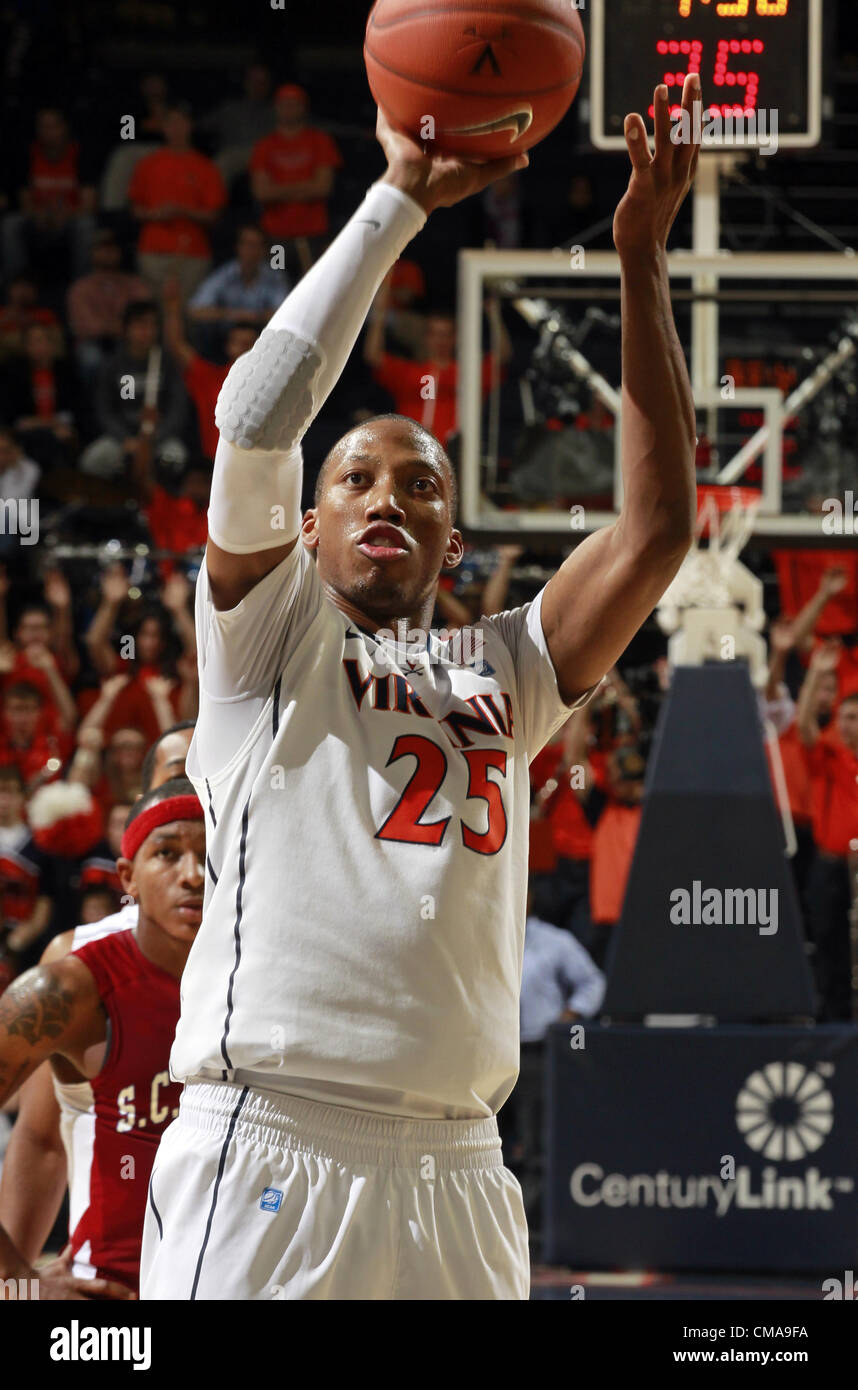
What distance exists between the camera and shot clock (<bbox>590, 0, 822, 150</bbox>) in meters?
6.52

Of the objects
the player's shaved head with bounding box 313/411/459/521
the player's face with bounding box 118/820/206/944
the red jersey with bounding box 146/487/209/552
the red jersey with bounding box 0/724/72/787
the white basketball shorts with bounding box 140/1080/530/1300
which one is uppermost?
the red jersey with bounding box 146/487/209/552

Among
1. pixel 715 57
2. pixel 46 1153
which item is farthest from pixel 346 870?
pixel 715 57

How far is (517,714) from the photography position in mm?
2576

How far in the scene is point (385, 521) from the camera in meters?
2.58

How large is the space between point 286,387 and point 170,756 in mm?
1864

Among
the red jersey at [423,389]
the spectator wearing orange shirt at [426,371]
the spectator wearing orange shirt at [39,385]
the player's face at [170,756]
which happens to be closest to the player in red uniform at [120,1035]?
the player's face at [170,756]

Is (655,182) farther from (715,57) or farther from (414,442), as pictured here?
(715,57)

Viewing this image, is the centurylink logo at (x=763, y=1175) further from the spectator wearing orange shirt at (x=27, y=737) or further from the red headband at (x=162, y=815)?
the spectator wearing orange shirt at (x=27, y=737)

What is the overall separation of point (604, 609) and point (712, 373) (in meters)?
4.70

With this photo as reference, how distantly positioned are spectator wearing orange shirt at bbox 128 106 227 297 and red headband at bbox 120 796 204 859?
7097mm

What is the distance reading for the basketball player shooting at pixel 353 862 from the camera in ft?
7.43

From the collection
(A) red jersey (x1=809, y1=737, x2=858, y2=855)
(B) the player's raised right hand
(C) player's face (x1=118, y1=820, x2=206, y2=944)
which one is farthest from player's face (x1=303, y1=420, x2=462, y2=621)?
(A) red jersey (x1=809, y1=737, x2=858, y2=855)

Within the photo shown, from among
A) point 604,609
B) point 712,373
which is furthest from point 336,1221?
point 712,373

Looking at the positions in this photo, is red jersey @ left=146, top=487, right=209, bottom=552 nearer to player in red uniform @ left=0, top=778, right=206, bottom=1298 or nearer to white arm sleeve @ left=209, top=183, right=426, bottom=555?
player in red uniform @ left=0, top=778, right=206, bottom=1298
